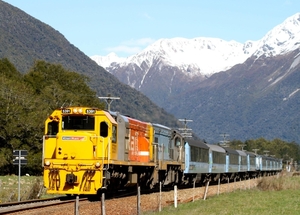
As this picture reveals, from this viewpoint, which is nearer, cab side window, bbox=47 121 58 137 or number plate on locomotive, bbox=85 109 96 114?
number plate on locomotive, bbox=85 109 96 114

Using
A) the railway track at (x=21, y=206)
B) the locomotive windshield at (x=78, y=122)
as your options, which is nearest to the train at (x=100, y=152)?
the locomotive windshield at (x=78, y=122)

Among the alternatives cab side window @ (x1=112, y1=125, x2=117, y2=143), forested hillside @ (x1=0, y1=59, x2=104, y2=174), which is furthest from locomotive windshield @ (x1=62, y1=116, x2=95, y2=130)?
forested hillside @ (x1=0, y1=59, x2=104, y2=174)

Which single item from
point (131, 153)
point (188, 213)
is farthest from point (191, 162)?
point (188, 213)

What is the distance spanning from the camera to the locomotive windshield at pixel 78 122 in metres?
30.9

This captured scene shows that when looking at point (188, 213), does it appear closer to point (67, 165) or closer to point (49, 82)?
point (67, 165)

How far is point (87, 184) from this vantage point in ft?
97.0

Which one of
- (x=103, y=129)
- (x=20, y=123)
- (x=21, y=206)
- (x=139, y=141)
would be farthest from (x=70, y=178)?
(x=20, y=123)

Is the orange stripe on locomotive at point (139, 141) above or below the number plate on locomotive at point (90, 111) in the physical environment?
below

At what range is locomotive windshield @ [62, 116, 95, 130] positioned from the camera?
30.9 metres

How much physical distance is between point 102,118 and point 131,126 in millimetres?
4926

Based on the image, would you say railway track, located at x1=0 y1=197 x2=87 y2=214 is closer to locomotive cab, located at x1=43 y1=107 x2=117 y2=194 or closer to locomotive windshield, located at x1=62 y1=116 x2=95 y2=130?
locomotive cab, located at x1=43 y1=107 x2=117 y2=194

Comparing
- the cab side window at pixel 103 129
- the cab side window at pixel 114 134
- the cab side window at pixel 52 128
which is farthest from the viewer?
the cab side window at pixel 114 134

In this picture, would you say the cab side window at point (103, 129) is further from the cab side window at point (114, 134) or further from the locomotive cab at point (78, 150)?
the cab side window at point (114, 134)

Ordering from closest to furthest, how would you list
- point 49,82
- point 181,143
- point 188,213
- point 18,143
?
point 188,213 → point 181,143 → point 18,143 → point 49,82
